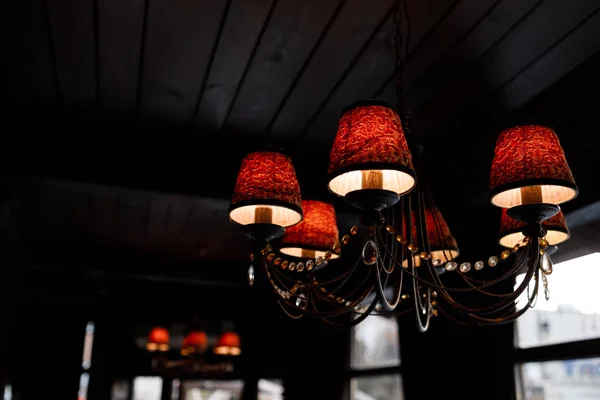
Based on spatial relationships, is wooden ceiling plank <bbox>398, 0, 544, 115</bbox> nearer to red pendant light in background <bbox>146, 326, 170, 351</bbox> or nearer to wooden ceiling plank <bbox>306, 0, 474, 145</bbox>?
wooden ceiling plank <bbox>306, 0, 474, 145</bbox>

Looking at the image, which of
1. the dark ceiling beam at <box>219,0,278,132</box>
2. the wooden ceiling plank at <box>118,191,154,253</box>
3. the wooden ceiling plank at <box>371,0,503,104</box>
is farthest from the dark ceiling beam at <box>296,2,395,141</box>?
the wooden ceiling plank at <box>118,191,154,253</box>

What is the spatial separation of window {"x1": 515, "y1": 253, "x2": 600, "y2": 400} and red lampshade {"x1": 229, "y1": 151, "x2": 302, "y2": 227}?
145 cm

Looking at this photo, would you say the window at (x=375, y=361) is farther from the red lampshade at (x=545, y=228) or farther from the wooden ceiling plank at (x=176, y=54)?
the wooden ceiling plank at (x=176, y=54)

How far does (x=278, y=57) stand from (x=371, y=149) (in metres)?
0.78

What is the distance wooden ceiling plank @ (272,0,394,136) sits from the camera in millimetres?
1604

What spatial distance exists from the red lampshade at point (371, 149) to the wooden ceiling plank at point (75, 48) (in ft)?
2.84

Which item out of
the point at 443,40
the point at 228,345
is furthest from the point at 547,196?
the point at 228,345

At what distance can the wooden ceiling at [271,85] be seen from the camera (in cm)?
162

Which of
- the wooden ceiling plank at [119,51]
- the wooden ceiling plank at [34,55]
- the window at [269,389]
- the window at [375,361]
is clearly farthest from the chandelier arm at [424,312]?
the window at [269,389]

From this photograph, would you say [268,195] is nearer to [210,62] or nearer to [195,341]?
[210,62]

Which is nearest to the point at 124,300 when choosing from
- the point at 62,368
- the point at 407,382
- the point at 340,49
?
the point at 62,368

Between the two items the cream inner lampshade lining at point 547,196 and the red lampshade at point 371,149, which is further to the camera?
the cream inner lampshade lining at point 547,196

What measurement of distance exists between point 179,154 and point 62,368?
162 inches

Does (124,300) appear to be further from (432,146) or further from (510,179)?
(510,179)
